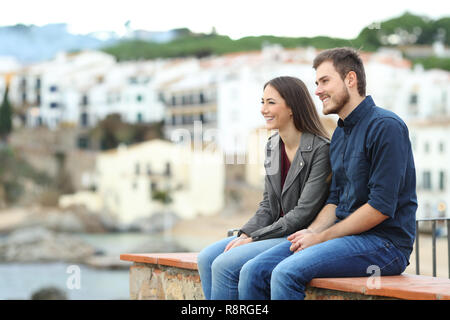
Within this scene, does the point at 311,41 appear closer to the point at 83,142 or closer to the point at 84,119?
the point at 84,119

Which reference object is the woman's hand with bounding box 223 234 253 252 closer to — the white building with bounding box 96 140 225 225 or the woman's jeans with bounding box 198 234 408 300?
the woman's jeans with bounding box 198 234 408 300

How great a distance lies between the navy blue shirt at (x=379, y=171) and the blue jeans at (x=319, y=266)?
55mm

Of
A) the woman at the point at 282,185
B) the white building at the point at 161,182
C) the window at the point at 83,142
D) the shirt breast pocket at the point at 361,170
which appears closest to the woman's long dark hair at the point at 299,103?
the woman at the point at 282,185

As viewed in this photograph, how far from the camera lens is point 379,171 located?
226 cm

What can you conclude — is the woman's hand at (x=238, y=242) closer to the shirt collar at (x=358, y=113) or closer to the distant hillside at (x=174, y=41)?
the shirt collar at (x=358, y=113)

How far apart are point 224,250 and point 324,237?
1.61 ft

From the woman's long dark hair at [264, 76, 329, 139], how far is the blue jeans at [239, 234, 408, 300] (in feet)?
1.76

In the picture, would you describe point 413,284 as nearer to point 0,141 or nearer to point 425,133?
point 425,133

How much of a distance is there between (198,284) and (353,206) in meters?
0.98

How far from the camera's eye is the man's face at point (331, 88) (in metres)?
2.46

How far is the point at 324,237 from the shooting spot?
2.39 meters

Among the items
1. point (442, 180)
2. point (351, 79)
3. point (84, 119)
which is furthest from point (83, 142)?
point (351, 79)

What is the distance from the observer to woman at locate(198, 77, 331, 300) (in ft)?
8.30

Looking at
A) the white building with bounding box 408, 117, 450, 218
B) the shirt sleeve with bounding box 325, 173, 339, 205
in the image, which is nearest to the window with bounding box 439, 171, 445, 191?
the white building with bounding box 408, 117, 450, 218
